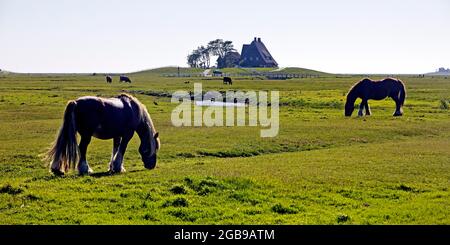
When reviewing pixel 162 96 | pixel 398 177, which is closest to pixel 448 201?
pixel 398 177

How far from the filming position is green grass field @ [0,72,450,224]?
9453 millimetres

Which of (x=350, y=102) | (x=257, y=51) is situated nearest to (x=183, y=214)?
(x=350, y=102)

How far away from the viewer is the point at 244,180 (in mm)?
12156

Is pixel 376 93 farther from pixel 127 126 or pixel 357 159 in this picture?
pixel 127 126

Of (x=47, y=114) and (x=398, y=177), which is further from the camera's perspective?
(x=47, y=114)

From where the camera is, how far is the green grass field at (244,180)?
945 cm

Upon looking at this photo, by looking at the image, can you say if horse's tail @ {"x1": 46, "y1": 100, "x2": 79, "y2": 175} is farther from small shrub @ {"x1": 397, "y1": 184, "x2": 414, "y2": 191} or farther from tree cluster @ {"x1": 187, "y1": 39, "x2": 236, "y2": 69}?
tree cluster @ {"x1": 187, "y1": 39, "x2": 236, "y2": 69}

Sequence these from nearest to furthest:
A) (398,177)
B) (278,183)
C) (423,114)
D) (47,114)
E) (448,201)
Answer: (448,201) < (278,183) < (398,177) < (47,114) < (423,114)

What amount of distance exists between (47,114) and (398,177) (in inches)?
953

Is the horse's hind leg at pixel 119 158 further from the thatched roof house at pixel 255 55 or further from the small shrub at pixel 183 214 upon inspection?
the thatched roof house at pixel 255 55

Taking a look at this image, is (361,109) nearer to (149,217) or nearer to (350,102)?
(350,102)

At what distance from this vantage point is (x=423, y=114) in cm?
3334

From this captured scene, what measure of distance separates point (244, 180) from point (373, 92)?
23901mm

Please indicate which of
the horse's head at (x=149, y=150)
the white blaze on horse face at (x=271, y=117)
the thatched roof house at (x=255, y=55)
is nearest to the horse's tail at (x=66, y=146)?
the horse's head at (x=149, y=150)
